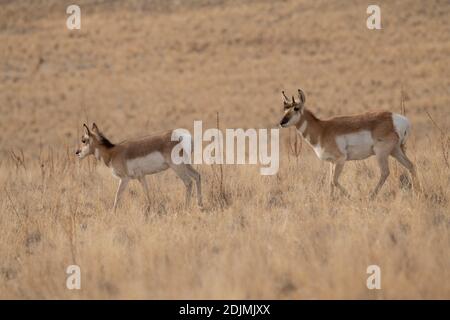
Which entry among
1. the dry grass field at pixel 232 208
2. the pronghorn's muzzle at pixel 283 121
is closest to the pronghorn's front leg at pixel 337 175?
the dry grass field at pixel 232 208

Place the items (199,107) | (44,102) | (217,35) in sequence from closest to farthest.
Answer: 1. (199,107)
2. (44,102)
3. (217,35)

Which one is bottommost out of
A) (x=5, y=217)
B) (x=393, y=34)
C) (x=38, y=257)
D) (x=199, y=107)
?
(x=38, y=257)

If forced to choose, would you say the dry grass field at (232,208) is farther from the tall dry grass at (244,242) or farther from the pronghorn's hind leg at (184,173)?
the pronghorn's hind leg at (184,173)

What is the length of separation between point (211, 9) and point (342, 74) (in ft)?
48.8

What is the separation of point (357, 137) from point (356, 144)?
100 mm

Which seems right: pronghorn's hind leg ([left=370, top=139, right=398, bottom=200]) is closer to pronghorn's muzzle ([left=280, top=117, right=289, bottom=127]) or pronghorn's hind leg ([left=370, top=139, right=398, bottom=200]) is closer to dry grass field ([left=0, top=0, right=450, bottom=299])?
dry grass field ([left=0, top=0, right=450, bottom=299])

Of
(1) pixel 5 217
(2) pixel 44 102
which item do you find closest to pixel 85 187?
(1) pixel 5 217

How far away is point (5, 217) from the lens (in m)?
8.52

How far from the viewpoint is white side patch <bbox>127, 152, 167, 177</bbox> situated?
9.62 m

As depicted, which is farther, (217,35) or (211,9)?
(211,9)

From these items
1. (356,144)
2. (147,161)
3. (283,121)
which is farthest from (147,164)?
(356,144)

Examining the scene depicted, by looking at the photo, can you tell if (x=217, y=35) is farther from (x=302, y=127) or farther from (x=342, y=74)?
(x=302, y=127)

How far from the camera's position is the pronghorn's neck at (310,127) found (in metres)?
9.18

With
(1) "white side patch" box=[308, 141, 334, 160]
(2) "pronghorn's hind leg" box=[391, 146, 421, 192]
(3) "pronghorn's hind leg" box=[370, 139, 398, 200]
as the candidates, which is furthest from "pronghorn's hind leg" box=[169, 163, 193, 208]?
(2) "pronghorn's hind leg" box=[391, 146, 421, 192]
